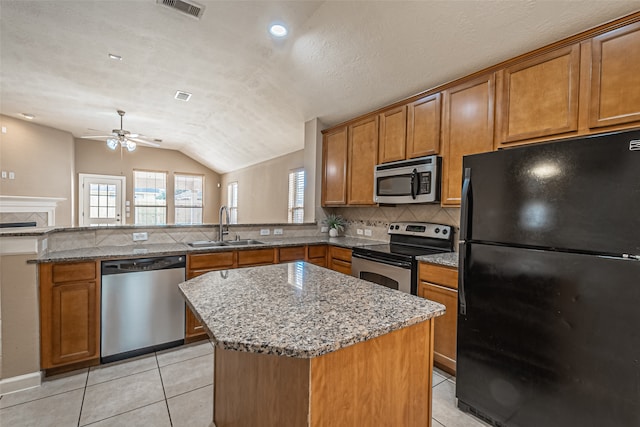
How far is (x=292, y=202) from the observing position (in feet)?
19.6

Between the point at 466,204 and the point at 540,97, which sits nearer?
the point at 466,204

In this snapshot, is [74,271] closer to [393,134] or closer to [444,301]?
[444,301]

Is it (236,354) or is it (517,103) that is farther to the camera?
(517,103)

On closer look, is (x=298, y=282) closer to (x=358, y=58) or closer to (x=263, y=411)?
(x=263, y=411)

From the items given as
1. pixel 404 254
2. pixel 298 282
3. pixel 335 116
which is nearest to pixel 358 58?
pixel 335 116

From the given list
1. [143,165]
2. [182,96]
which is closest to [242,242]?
[182,96]

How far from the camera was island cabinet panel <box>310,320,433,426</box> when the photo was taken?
0.83 metres

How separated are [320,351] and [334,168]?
3357 millimetres

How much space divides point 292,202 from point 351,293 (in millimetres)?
4795

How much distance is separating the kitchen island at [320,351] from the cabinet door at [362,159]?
2238 mm

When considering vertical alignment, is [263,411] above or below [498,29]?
below

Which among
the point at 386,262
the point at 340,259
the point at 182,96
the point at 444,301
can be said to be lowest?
the point at 444,301

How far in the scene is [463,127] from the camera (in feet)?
8.05

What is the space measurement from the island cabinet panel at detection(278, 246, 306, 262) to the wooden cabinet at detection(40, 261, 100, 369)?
1646 mm
